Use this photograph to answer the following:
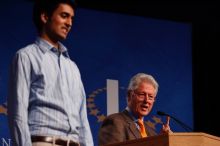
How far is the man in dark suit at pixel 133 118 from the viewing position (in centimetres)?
369

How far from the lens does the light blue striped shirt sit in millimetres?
2305

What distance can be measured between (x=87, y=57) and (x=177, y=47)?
2.91ft

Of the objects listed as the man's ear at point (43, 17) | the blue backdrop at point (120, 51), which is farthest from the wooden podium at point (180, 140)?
the blue backdrop at point (120, 51)

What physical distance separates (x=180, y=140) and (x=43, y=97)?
94 centimetres

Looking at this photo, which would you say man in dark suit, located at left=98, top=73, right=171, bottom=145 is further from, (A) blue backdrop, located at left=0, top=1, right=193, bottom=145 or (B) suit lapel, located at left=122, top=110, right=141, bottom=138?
(A) blue backdrop, located at left=0, top=1, right=193, bottom=145

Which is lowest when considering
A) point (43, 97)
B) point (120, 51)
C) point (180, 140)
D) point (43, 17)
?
point (180, 140)

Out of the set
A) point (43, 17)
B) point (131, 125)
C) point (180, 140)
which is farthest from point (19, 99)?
point (131, 125)

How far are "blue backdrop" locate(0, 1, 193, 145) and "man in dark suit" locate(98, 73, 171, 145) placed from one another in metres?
0.73

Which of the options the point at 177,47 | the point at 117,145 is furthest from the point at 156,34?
the point at 117,145

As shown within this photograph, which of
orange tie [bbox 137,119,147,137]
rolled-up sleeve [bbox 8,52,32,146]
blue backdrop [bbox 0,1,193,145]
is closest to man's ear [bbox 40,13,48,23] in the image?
rolled-up sleeve [bbox 8,52,32,146]

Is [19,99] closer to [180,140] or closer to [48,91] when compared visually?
[48,91]

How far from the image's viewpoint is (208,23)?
5.73 meters

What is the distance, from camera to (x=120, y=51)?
201 inches

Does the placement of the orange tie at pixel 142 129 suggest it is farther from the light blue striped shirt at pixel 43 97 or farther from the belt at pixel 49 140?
the belt at pixel 49 140
